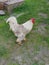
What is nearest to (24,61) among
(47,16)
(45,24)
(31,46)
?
(31,46)

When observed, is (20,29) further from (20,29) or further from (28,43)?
(28,43)

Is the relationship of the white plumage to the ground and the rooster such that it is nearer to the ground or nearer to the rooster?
the rooster

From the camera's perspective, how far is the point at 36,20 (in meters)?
5.18

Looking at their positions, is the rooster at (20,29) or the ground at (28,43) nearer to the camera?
the ground at (28,43)

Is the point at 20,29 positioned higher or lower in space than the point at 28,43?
higher

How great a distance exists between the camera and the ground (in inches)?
162

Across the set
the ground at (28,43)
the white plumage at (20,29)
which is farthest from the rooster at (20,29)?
the ground at (28,43)

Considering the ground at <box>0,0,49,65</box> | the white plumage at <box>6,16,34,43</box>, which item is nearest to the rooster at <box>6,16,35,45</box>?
the white plumage at <box>6,16,34,43</box>

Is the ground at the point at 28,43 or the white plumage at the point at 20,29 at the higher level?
the white plumage at the point at 20,29

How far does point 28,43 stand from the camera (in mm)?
4477

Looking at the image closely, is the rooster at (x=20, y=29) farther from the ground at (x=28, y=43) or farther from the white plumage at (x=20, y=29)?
the ground at (x=28, y=43)

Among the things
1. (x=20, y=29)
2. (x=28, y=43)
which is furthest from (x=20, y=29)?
(x=28, y=43)

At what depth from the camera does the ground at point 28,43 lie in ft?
13.5

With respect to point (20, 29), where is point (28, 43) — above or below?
below
